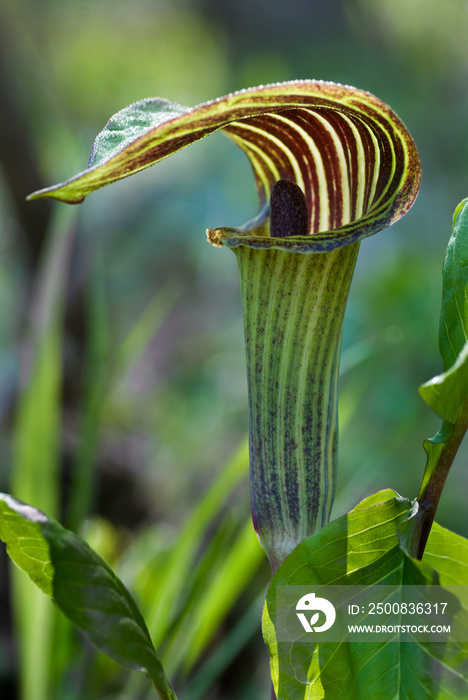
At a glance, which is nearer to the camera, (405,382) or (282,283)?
(282,283)

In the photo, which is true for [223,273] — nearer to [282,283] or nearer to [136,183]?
[136,183]

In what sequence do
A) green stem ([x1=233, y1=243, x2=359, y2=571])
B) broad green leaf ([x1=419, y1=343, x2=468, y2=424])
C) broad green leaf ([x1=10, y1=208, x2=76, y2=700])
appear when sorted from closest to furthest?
broad green leaf ([x1=419, y1=343, x2=468, y2=424]) < green stem ([x1=233, y1=243, x2=359, y2=571]) < broad green leaf ([x1=10, y1=208, x2=76, y2=700])

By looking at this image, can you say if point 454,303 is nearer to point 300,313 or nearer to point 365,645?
point 300,313

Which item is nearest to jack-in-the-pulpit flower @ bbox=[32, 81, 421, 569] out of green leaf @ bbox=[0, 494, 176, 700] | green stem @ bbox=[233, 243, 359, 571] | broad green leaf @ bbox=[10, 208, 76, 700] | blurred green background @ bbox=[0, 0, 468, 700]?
green stem @ bbox=[233, 243, 359, 571]

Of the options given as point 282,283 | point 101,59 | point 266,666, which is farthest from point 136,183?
point 282,283

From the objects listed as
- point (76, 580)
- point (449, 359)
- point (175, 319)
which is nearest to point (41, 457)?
point (76, 580)

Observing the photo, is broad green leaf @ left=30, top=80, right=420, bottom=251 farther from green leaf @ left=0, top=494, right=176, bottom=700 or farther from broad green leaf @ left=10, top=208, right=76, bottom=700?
broad green leaf @ left=10, top=208, right=76, bottom=700

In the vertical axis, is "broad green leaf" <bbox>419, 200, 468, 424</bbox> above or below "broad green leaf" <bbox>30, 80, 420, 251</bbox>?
below
